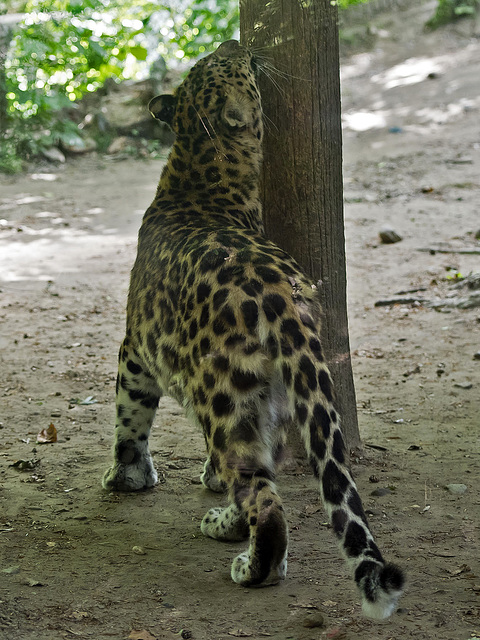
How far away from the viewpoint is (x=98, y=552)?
137 inches

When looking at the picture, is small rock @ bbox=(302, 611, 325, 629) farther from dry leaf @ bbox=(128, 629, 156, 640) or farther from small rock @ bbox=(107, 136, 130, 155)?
small rock @ bbox=(107, 136, 130, 155)

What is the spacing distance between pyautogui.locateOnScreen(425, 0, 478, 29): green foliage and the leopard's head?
2097 centimetres

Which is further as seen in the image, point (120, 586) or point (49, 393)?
Answer: point (49, 393)

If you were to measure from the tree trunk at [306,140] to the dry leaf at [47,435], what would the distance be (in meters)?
1.90

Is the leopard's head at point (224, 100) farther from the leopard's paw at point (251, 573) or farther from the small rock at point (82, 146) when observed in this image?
the small rock at point (82, 146)

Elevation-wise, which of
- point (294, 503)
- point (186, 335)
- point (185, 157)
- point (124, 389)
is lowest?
point (294, 503)

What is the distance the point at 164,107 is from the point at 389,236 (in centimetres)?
638

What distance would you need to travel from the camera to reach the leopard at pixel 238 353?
293cm

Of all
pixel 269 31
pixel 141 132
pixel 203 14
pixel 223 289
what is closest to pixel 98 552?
pixel 223 289

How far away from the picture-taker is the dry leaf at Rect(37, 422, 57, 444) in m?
4.82

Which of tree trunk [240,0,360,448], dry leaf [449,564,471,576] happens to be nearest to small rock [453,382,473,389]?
tree trunk [240,0,360,448]

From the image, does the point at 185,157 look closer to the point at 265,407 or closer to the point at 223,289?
the point at 223,289

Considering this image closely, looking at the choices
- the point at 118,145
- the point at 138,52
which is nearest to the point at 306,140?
the point at 138,52

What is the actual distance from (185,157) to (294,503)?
79.2 inches
